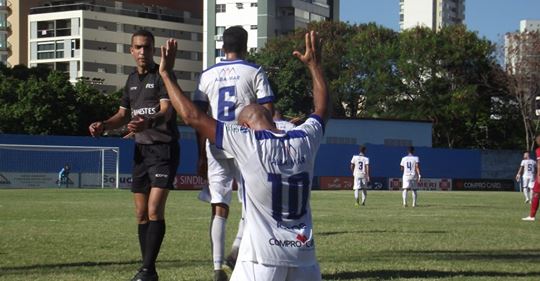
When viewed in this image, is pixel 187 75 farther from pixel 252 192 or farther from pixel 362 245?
pixel 252 192

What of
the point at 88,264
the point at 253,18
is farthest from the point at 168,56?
the point at 253,18

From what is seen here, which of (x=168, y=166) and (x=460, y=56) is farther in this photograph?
(x=460, y=56)

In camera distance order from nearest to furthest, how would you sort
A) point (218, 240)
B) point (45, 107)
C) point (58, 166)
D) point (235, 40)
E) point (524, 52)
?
point (235, 40) < point (218, 240) < point (58, 166) < point (45, 107) < point (524, 52)

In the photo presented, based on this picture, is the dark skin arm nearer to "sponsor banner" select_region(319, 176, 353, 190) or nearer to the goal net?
the goal net

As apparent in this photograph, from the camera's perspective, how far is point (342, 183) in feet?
188

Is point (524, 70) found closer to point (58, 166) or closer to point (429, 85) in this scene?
point (429, 85)

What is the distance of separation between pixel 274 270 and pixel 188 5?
112709 mm

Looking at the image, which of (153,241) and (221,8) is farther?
(221,8)

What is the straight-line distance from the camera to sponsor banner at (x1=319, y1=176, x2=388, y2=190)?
186ft

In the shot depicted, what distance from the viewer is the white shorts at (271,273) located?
4977mm

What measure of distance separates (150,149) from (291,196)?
3.25m

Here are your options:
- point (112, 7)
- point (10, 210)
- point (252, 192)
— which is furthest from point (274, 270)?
point (112, 7)

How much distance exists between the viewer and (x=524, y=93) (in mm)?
73312

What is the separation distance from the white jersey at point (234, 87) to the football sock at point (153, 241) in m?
1.11
